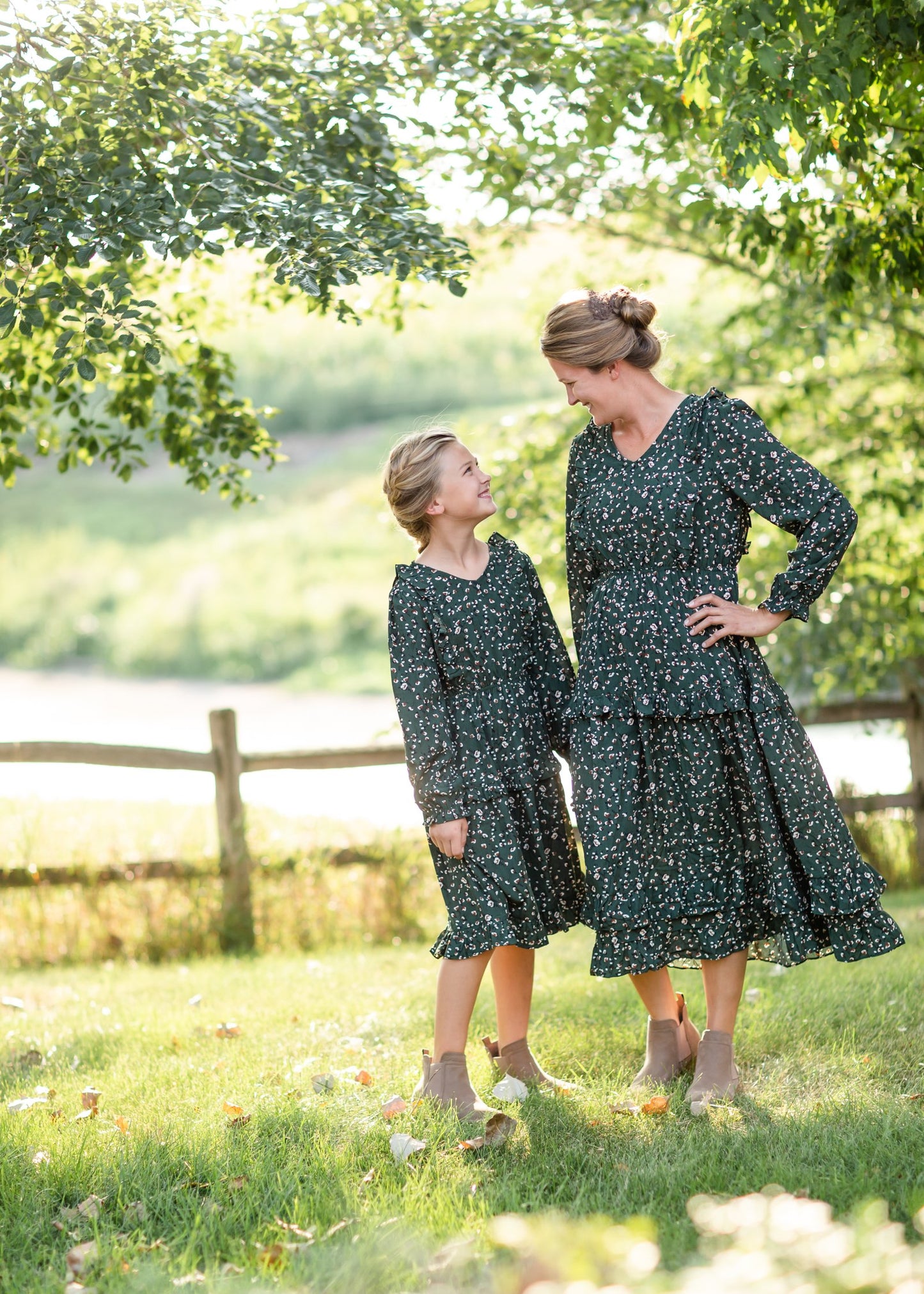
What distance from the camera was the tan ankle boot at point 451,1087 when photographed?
308 cm

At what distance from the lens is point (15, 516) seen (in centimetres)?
4078

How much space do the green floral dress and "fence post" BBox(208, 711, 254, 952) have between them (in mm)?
3134

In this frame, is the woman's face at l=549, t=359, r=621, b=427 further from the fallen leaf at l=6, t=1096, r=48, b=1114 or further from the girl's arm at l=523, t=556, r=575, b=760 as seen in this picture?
the fallen leaf at l=6, t=1096, r=48, b=1114

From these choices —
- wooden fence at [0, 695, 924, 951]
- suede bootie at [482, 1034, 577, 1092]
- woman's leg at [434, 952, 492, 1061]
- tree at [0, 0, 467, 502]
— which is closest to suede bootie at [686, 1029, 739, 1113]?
suede bootie at [482, 1034, 577, 1092]

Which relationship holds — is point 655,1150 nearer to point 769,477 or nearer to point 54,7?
point 769,477

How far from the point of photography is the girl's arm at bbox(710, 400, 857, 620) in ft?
10.2

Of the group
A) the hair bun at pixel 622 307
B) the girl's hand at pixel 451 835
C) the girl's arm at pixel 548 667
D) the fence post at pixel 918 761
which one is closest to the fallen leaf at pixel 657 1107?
the girl's hand at pixel 451 835

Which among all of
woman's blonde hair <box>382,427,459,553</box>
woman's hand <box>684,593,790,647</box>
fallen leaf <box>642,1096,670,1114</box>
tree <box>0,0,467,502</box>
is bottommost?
fallen leaf <box>642,1096,670,1114</box>

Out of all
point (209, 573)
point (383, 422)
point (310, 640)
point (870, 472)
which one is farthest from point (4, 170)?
point (383, 422)

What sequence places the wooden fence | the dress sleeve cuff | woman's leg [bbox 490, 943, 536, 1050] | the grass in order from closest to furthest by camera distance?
the grass < the dress sleeve cuff < woman's leg [bbox 490, 943, 536, 1050] < the wooden fence

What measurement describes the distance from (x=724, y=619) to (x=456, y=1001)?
1137 millimetres

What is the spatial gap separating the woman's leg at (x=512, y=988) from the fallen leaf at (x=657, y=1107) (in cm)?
44

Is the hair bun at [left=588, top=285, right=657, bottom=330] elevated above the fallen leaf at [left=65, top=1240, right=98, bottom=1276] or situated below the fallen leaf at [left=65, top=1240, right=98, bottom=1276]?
above

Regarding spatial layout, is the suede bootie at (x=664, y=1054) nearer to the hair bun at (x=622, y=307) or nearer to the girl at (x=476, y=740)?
the girl at (x=476, y=740)
